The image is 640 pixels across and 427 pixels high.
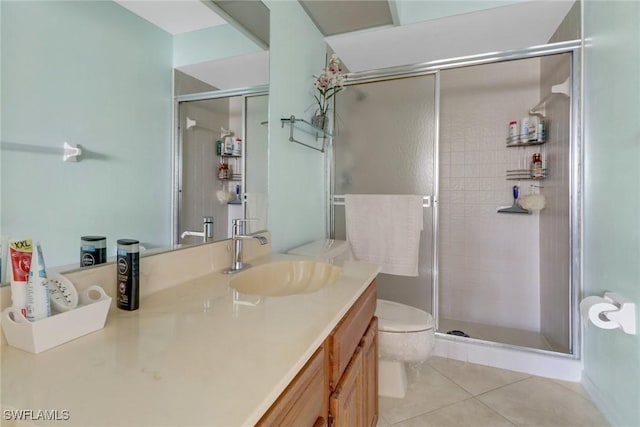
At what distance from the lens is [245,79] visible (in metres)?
1.33

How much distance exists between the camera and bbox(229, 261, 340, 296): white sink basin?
47.1 inches

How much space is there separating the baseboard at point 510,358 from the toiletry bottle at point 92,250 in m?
2.07

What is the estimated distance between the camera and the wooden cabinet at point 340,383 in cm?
57

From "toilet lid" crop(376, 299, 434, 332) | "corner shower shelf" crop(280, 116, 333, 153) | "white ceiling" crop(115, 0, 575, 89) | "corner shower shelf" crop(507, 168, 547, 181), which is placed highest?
"white ceiling" crop(115, 0, 575, 89)

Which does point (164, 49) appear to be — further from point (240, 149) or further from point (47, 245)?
point (47, 245)

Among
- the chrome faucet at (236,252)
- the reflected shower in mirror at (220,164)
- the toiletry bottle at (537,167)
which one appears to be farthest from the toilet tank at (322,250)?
the toiletry bottle at (537,167)

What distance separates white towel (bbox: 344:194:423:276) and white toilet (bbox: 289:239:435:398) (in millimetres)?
391

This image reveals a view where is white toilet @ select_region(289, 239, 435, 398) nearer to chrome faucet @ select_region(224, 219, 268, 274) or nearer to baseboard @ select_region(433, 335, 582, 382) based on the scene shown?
chrome faucet @ select_region(224, 219, 268, 274)

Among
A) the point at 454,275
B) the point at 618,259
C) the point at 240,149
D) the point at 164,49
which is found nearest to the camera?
the point at 164,49

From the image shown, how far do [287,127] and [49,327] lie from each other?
139cm

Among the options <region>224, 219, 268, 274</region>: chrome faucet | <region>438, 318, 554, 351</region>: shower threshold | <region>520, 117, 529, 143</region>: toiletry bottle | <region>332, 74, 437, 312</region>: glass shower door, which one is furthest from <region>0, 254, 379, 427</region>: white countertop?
<region>520, 117, 529, 143</region>: toiletry bottle

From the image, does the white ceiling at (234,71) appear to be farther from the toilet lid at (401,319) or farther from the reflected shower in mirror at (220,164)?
the toilet lid at (401,319)

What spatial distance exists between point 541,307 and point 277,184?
2.35 m

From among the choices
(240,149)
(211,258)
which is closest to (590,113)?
(240,149)
